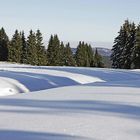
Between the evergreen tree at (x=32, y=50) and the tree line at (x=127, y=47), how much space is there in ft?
56.9

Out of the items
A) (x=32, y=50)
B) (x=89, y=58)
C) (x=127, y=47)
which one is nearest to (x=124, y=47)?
(x=127, y=47)

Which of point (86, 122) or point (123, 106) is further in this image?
point (123, 106)

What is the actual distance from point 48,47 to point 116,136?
76.2 meters

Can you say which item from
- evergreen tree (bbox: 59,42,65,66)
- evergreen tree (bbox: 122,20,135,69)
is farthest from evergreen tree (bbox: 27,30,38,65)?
evergreen tree (bbox: 122,20,135,69)

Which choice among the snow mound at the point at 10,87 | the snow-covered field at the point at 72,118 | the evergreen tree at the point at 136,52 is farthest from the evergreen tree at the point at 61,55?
the snow-covered field at the point at 72,118

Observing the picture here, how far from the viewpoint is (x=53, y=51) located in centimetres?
8006

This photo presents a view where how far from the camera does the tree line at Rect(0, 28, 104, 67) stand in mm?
74062

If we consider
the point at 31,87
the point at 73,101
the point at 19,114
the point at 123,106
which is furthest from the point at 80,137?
the point at 31,87

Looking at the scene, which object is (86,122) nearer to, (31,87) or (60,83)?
(31,87)

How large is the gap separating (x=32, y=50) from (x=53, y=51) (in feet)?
21.7

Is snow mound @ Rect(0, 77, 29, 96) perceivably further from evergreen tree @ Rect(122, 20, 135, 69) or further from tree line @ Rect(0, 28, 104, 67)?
tree line @ Rect(0, 28, 104, 67)

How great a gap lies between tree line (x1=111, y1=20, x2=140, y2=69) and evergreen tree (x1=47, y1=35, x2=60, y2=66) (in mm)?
19426

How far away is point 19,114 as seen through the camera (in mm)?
7773

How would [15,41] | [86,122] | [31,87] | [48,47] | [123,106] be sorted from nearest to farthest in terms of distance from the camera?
[86,122] → [123,106] → [31,87] → [15,41] → [48,47]
